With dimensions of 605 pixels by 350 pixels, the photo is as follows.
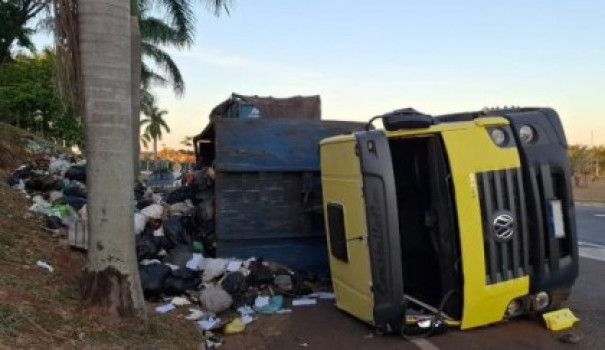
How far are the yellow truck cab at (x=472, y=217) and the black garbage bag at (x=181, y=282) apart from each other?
191 cm

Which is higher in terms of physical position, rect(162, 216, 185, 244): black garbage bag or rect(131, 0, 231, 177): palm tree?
rect(131, 0, 231, 177): palm tree

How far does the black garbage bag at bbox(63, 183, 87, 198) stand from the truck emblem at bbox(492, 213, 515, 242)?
248 inches

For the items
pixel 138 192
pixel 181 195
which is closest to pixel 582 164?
pixel 138 192

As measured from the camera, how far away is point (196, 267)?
686 cm

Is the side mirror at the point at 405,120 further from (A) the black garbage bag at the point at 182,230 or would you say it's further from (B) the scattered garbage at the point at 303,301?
(A) the black garbage bag at the point at 182,230

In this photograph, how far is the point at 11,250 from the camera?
19.3 feet

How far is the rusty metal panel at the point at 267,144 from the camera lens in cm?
703

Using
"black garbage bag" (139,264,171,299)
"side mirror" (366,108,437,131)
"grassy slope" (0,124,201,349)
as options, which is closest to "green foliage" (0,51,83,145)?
"grassy slope" (0,124,201,349)

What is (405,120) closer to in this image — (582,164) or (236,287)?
(236,287)

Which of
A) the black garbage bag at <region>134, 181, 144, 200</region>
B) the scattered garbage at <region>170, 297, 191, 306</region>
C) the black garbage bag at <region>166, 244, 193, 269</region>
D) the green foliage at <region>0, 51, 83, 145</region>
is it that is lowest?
the scattered garbage at <region>170, 297, 191, 306</region>

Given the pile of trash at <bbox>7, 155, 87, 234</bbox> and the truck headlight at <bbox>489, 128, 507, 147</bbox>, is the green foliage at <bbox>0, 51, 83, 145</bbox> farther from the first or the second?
the truck headlight at <bbox>489, 128, 507, 147</bbox>

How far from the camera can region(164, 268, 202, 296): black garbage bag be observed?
6.32m

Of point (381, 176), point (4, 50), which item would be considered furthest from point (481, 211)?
point (4, 50)

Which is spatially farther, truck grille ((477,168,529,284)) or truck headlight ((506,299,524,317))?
truck headlight ((506,299,524,317))
